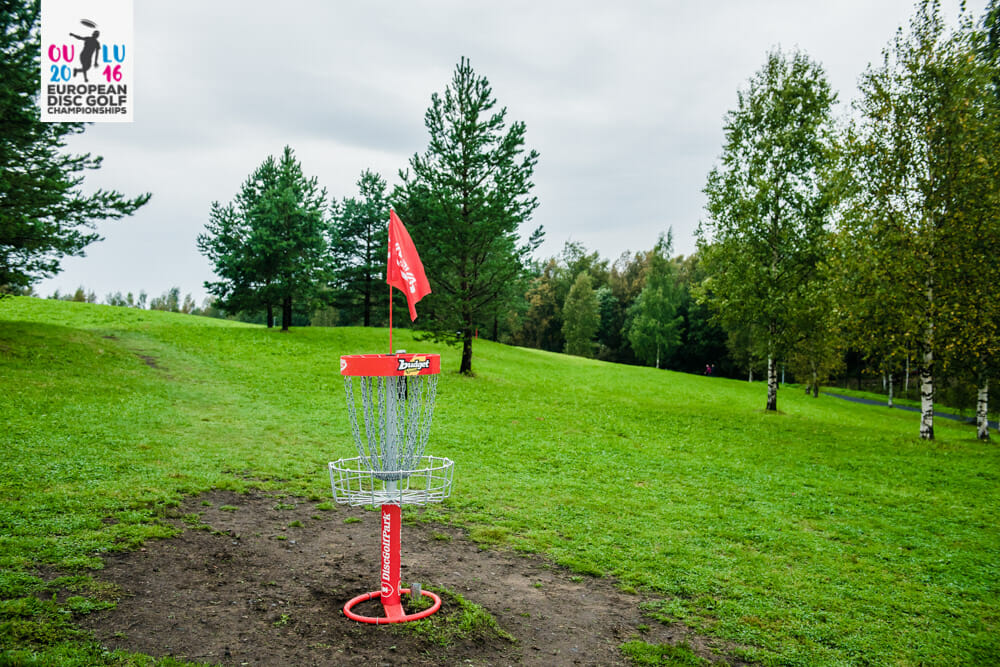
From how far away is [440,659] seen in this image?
4.39m

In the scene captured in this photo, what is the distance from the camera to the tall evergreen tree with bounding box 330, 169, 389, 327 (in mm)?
38562

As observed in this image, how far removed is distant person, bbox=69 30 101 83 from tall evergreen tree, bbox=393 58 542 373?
36.4ft

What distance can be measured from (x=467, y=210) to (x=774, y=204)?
11.6m

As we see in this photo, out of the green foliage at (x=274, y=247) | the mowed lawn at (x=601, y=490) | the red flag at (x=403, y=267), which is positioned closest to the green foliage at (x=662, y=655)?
the mowed lawn at (x=601, y=490)

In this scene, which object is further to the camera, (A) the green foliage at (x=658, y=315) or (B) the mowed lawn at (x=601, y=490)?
(A) the green foliage at (x=658, y=315)

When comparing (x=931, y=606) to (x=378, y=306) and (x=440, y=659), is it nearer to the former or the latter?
(x=440, y=659)

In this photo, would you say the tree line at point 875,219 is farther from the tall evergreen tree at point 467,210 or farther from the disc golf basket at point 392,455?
the disc golf basket at point 392,455

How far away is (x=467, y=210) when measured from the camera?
23141mm

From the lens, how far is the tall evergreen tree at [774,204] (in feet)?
66.6

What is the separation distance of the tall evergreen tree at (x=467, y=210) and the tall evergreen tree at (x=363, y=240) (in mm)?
15304

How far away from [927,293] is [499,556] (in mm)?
15674

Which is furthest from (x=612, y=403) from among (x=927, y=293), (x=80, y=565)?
(x=80, y=565)

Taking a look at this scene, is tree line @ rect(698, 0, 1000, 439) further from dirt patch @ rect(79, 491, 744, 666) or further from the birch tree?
dirt patch @ rect(79, 491, 744, 666)

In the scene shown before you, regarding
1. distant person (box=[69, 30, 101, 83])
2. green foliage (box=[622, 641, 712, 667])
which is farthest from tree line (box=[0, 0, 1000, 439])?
green foliage (box=[622, 641, 712, 667])
